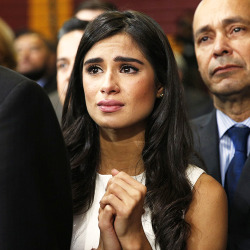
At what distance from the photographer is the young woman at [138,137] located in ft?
5.26

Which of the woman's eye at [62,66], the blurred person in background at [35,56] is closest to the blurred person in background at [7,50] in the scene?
the woman's eye at [62,66]

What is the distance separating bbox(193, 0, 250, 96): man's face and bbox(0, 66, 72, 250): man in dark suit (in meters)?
1.42

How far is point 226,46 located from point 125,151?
784 mm

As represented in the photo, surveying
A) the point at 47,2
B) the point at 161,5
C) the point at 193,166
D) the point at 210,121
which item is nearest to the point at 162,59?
the point at 193,166

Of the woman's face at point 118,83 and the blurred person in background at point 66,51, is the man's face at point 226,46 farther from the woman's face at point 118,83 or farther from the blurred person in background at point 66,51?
the blurred person in background at point 66,51

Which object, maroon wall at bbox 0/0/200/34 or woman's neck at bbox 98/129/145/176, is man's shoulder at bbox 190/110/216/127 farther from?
maroon wall at bbox 0/0/200/34

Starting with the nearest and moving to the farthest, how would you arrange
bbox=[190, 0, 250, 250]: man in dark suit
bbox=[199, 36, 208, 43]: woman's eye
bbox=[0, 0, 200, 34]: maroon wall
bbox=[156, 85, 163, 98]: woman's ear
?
bbox=[156, 85, 163, 98]: woman's ear
bbox=[190, 0, 250, 250]: man in dark suit
bbox=[199, 36, 208, 43]: woman's eye
bbox=[0, 0, 200, 34]: maroon wall

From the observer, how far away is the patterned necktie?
2.05 meters

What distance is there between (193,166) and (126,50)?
0.47 m

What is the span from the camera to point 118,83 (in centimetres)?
166

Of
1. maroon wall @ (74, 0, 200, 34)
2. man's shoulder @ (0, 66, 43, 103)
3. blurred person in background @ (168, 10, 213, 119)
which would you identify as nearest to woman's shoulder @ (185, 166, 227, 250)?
man's shoulder @ (0, 66, 43, 103)

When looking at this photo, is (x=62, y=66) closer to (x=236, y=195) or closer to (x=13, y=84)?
(x=236, y=195)

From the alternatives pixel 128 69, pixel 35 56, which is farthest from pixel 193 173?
pixel 35 56

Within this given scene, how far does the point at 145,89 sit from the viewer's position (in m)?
1.70
